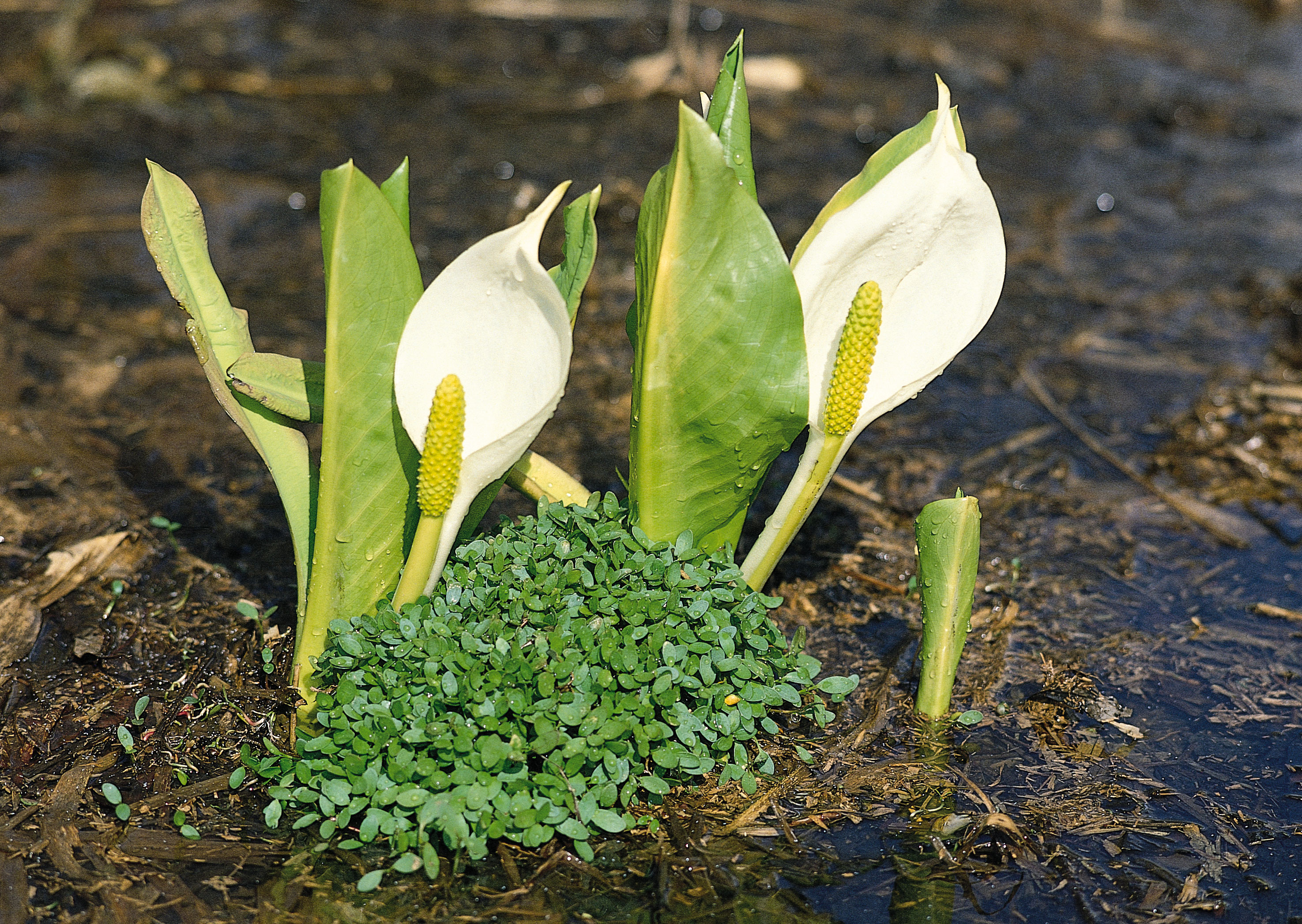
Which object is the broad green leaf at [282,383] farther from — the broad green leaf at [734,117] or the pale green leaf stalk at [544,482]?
the broad green leaf at [734,117]

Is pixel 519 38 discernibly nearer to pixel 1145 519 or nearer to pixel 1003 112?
pixel 1003 112

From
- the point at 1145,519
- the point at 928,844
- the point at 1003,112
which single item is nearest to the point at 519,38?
the point at 1003,112

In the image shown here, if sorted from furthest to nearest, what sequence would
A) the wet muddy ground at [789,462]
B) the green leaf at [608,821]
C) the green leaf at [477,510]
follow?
1. the green leaf at [477,510]
2. the wet muddy ground at [789,462]
3. the green leaf at [608,821]

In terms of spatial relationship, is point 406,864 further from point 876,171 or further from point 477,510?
point 876,171

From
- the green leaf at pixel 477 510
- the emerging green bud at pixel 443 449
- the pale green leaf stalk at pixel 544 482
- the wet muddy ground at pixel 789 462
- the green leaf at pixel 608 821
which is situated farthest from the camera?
the pale green leaf stalk at pixel 544 482

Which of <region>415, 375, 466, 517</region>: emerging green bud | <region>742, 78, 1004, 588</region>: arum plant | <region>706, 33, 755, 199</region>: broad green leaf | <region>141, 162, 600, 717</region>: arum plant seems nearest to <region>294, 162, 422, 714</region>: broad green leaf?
<region>141, 162, 600, 717</region>: arum plant

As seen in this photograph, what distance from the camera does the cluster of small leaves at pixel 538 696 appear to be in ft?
6.06

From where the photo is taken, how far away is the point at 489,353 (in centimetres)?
186

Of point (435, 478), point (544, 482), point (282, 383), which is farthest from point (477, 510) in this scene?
point (282, 383)

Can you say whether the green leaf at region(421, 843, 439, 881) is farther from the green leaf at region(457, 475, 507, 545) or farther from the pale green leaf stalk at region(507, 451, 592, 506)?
the pale green leaf stalk at region(507, 451, 592, 506)

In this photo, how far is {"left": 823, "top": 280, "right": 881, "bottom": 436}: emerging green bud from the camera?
1.83 metres

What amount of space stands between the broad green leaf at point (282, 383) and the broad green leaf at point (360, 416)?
0.15ft

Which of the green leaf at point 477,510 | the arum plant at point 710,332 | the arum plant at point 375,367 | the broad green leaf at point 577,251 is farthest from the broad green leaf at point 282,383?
the arum plant at point 710,332

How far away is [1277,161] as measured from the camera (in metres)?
5.54
